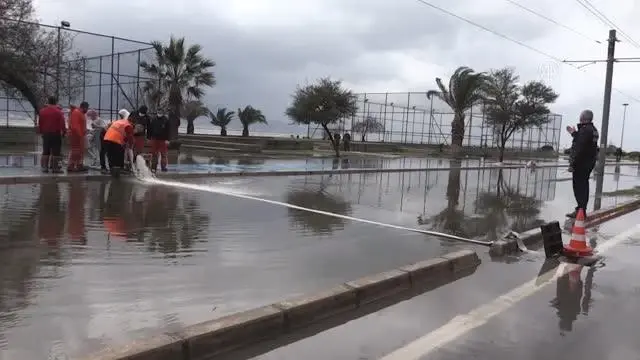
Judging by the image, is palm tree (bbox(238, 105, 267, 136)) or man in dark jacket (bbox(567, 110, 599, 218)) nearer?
man in dark jacket (bbox(567, 110, 599, 218))

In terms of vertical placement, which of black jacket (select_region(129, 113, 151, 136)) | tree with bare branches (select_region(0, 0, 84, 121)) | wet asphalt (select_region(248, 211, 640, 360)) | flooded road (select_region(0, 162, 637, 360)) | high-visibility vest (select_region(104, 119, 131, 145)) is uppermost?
tree with bare branches (select_region(0, 0, 84, 121))

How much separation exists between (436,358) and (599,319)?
7.12ft

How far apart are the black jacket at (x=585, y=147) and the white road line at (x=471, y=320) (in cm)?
410

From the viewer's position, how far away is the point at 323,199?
1302 centimetres

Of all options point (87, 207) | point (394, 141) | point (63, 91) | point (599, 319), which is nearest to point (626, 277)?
point (599, 319)

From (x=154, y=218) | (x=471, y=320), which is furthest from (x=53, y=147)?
(x=471, y=320)

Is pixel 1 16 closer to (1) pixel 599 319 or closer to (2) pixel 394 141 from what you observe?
(1) pixel 599 319

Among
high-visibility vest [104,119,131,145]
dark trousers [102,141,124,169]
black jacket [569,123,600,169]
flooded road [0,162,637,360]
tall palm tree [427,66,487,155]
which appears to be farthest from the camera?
tall palm tree [427,66,487,155]

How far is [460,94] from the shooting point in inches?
1624

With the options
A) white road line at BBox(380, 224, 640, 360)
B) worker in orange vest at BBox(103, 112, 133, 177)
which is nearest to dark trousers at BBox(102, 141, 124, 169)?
worker in orange vest at BBox(103, 112, 133, 177)

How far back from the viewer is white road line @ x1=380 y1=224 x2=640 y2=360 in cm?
461

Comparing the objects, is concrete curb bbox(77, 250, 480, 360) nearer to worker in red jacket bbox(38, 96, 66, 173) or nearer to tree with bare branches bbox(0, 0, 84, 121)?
worker in red jacket bbox(38, 96, 66, 173)

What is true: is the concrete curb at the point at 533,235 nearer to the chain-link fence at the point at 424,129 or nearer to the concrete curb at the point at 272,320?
the concrete curb at the point at 272,320

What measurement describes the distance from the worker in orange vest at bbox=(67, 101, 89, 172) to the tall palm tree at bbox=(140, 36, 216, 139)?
59.7 feet
